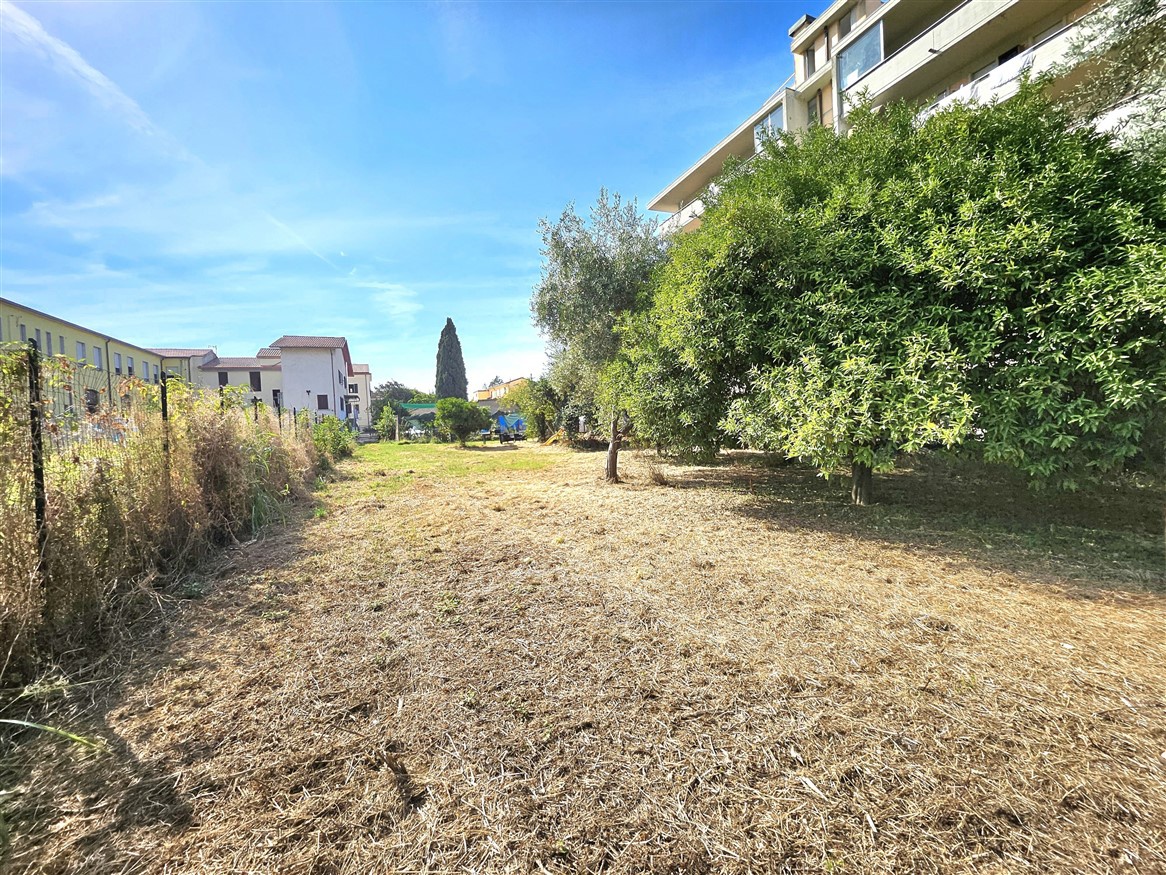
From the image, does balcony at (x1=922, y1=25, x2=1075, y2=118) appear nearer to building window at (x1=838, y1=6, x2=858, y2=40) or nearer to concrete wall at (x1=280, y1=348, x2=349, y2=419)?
building window at (x1=838, y1=6, x2=858, y2=40)

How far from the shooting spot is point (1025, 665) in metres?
2.84

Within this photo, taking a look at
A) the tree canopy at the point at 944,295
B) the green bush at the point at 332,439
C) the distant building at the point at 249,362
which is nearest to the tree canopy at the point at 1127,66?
the tree canopy at the point at 944,295

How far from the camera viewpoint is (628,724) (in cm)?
236

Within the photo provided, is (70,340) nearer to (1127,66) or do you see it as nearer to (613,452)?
(613,452)

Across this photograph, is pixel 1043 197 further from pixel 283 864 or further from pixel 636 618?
pixel 283 864

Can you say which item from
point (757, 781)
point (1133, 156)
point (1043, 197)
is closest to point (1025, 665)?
point (757, 781)

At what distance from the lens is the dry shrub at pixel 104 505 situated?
280 cm

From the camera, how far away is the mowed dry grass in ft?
5.65

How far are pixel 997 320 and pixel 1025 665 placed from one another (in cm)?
355

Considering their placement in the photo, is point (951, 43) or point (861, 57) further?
point (861, 57)

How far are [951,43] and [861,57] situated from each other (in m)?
2.86

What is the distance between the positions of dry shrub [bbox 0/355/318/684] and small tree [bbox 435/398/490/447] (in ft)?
62.8

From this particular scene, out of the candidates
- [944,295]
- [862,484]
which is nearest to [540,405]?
[862,484]

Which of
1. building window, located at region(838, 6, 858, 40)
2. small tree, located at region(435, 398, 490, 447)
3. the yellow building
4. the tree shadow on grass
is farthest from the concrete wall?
building window, located at region(838, 6, 858, 40)
